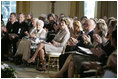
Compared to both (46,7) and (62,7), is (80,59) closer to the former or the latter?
(62,7)

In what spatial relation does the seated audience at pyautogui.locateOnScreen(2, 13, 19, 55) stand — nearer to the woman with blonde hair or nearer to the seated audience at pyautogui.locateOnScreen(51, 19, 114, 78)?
the woman with blonde hair

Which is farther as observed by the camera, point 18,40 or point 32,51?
point 18,40

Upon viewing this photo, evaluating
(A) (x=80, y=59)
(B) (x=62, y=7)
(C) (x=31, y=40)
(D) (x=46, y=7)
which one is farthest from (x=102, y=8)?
(A) (x=80, y=59)

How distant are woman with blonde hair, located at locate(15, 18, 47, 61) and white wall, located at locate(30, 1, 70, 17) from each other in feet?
21.0

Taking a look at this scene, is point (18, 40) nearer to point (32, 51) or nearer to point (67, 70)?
point (32, 51)

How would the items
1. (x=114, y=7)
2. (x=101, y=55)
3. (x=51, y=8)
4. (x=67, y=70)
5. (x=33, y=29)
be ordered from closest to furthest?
1. (x=101, y=55)
2. (x=67, y=70)
3. (x=33, y=29)
4. (x=114, y=7)
5. (x=51, y=8)

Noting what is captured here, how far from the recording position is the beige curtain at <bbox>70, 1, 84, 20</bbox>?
40.7ft

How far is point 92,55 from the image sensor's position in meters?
3.81

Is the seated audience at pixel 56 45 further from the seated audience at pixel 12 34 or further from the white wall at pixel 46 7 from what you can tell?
the white wall at pixel 46 7

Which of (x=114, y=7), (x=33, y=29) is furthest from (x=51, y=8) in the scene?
(x=33, y=29)

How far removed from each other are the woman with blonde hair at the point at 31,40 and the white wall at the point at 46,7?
639 centimetres

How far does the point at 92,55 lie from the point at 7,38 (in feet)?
13.3

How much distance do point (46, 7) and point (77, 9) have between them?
1.56 m

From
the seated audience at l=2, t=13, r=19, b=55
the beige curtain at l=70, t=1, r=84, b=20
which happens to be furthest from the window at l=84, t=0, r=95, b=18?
the seated audience at l=2, t=13, r=19, b=55
